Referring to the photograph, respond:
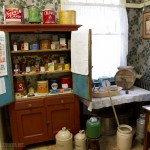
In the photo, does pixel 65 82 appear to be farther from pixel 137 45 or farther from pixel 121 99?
pixel 137 45

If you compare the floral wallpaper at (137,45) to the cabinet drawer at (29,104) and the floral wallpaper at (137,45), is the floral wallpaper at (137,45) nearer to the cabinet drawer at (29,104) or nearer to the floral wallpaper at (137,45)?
the floral wallpaper at (137,45)

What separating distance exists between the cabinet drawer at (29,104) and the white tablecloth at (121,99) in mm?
623

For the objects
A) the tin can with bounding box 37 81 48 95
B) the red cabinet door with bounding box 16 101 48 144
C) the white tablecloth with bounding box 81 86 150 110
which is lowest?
the red cabinet door with bounding box 16 101 48 144

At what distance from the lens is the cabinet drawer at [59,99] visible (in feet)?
Result: 7.91

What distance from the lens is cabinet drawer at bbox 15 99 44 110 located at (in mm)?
2291

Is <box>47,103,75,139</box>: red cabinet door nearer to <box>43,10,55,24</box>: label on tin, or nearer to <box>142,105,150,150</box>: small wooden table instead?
<box>142,105,150,150</box>: small wooden table

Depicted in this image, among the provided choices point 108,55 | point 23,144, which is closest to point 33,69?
point 23,144

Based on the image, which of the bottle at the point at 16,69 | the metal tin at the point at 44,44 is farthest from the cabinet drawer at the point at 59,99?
the metal tin at the point at 44,44

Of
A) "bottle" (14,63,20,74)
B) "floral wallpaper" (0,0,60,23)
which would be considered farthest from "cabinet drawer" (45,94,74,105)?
"floral wallpaper" (0,0,60,23)

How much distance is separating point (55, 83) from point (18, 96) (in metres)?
0.55

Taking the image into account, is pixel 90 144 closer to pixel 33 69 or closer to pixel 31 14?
pixel 33 69

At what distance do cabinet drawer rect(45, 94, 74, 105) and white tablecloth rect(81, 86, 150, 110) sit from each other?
205mm

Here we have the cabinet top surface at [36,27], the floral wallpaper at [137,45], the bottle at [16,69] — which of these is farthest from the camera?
the floral wallpaper at [137,45]

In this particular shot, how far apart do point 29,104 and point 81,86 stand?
721 mm
